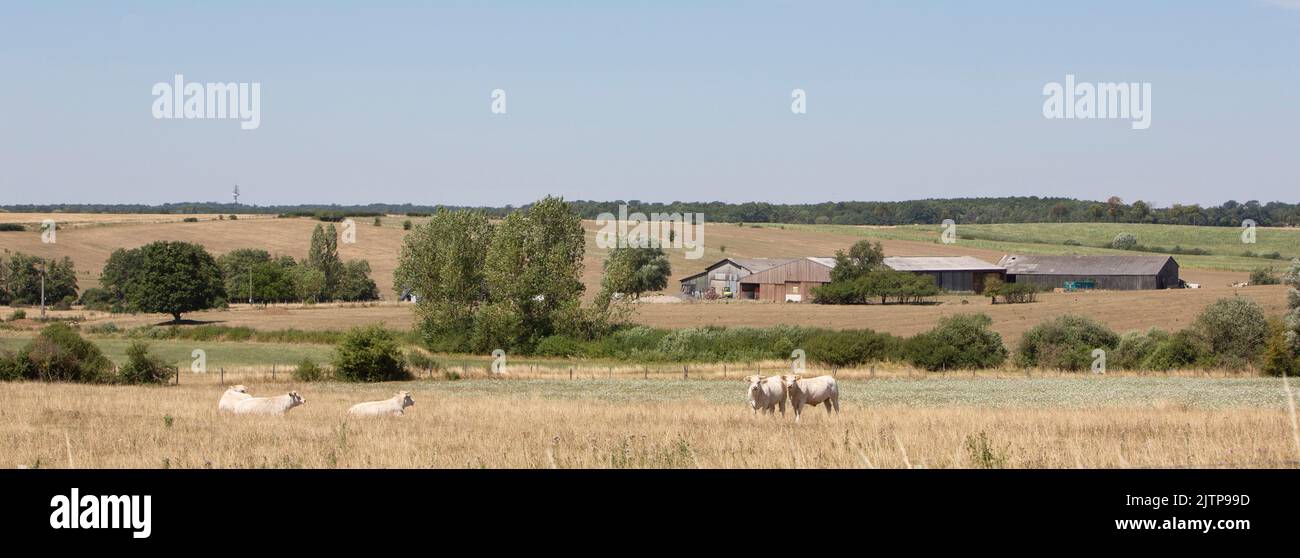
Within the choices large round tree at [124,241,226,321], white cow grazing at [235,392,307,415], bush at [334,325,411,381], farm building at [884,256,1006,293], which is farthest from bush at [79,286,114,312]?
white cow grazing at [235,392,307,415]

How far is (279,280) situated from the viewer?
128 meters

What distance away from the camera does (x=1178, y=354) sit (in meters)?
59.5

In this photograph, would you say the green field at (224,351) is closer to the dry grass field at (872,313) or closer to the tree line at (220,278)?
the dry grass field at (872,313)

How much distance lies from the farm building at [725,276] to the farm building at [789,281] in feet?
7.28

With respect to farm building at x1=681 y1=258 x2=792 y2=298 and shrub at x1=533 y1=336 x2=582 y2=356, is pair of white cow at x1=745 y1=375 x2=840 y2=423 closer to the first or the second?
shrub at x1=533 y1=336 x2=582 y2=356

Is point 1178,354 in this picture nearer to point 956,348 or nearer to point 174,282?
point 956,348

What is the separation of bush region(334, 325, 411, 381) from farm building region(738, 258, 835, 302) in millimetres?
71797

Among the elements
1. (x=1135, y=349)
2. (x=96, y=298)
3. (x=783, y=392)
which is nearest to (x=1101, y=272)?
(x=1135, y=349)

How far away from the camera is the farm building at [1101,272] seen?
124 m

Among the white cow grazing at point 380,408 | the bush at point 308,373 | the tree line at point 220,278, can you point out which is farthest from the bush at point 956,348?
the tree line at point 220,278

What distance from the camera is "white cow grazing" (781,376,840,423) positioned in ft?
89.0

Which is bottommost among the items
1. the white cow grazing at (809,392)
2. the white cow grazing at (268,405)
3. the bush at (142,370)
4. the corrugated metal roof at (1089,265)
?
the bush at (142,370)
